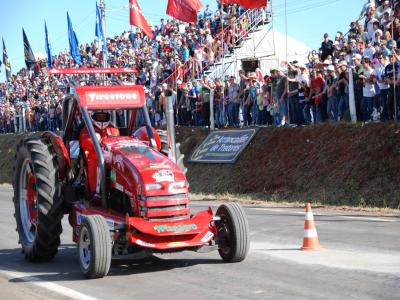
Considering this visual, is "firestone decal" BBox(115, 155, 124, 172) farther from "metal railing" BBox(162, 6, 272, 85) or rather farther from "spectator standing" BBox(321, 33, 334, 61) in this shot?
"metal railing" BBox(162, 6, 272, 85)

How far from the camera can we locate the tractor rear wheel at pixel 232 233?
31.7 ft

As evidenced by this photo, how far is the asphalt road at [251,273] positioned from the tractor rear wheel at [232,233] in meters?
0.15

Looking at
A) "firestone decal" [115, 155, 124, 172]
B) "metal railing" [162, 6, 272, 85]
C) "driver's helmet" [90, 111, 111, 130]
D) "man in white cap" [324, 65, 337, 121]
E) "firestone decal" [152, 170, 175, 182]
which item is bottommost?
"firestone decal" [152, 170, 175, 182]

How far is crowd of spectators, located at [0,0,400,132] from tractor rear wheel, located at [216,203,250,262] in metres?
2.00

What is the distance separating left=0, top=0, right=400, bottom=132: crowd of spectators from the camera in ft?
62.5

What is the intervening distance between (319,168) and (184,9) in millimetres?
11306

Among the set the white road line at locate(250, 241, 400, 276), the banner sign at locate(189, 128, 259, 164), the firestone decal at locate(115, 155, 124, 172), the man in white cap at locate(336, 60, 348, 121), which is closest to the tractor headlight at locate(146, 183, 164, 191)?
the firestone decal at locate(115, 155, 124, 172)

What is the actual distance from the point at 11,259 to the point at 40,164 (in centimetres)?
181

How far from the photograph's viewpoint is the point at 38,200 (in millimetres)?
10352

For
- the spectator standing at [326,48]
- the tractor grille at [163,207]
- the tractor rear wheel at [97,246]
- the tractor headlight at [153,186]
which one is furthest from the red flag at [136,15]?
the tractor rear wheel at [97,246]

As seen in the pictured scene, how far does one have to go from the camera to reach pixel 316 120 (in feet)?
70.3

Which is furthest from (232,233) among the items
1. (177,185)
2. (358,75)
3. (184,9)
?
(184,9)

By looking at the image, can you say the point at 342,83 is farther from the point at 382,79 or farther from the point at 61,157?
the point at 61,157

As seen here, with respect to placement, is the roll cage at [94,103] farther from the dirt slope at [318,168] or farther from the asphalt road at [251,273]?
the dirt slope at [318,168]
